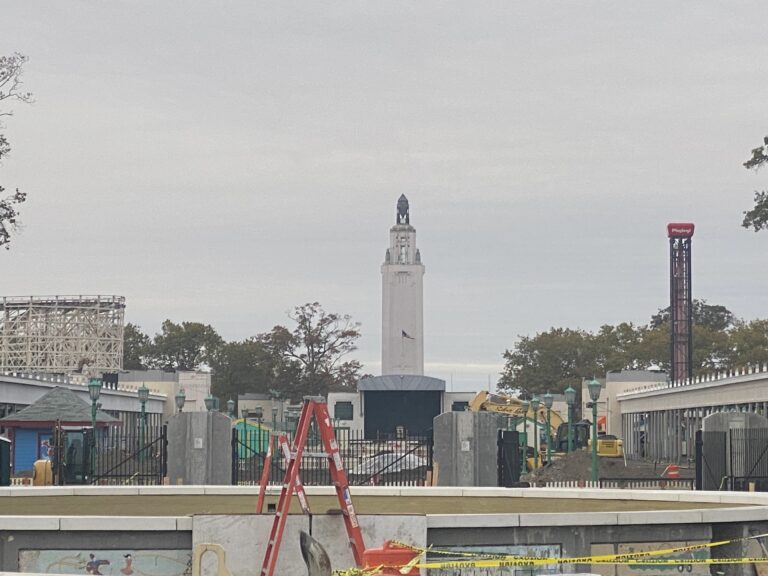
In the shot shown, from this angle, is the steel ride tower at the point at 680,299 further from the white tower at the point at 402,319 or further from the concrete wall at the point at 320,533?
the concrete wall at the point at 320,533

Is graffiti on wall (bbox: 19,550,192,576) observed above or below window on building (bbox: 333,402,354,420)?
below

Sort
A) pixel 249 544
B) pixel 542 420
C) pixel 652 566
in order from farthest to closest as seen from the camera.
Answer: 1. pixel 542 420
2. pixel 652 566
3. pixel 249 544

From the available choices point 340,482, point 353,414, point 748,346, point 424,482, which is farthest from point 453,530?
point 748,346

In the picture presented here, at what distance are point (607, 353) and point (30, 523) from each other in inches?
5749

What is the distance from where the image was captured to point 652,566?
20375 millimetres

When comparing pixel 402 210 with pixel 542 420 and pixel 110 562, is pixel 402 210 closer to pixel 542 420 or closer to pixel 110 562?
pixel 542 420

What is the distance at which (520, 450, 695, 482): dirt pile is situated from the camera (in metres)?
59.9

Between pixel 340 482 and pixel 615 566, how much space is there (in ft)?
13.4

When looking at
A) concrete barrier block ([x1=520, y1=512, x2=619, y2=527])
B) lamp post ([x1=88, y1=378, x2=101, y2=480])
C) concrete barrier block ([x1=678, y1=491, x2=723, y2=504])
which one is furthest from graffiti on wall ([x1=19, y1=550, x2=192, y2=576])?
lamp post ([x1=88, y1=378, x2=101, y2=480])

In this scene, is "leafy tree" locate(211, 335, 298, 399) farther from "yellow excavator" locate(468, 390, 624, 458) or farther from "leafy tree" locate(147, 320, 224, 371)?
"yellow excavator" locate(468, 390, 624, 458)

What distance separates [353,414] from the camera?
465 ft

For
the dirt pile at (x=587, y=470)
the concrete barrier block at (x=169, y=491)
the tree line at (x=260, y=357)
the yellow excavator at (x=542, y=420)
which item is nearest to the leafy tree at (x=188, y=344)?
the tree line at (x=260, y=357)

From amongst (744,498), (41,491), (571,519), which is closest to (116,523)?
(571,519)

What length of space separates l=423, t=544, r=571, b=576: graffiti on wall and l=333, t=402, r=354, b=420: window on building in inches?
4727
